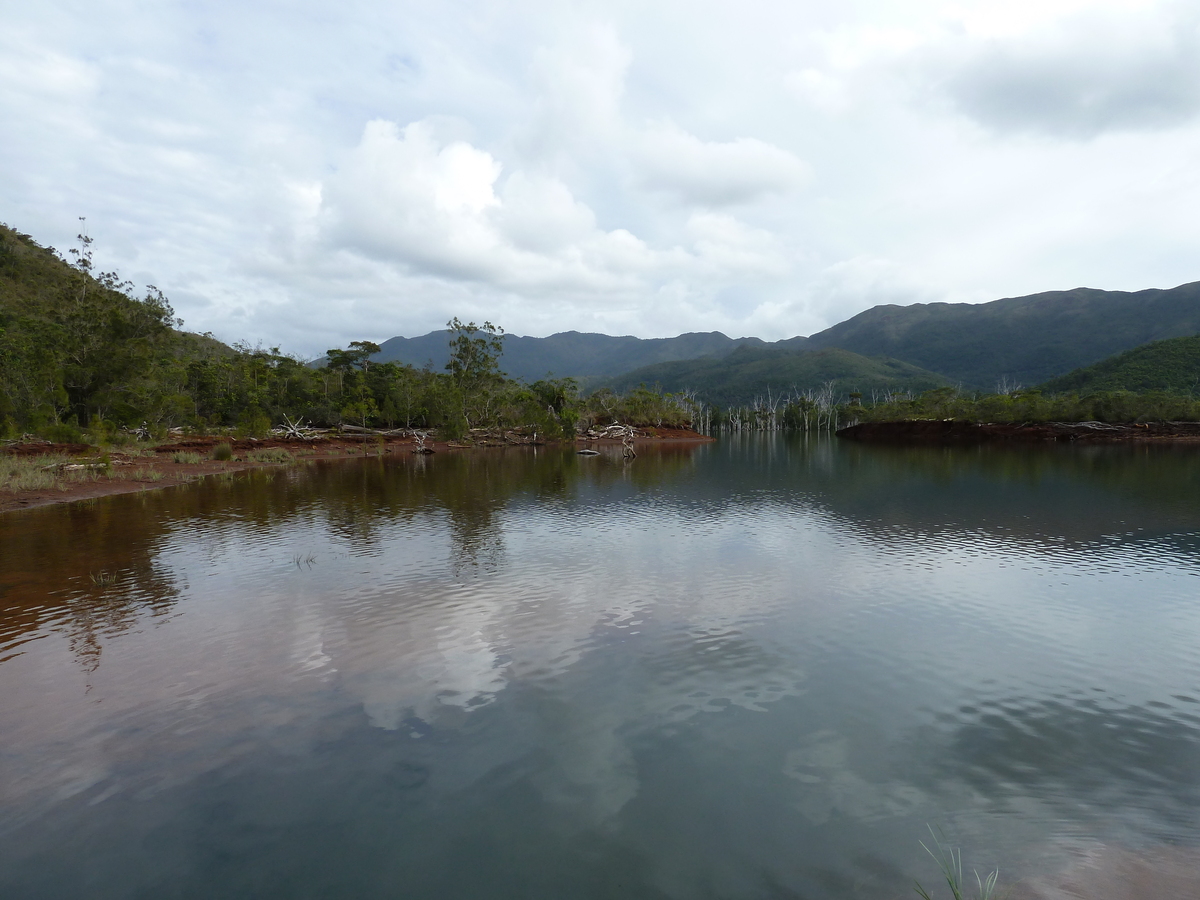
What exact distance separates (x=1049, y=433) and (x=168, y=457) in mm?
122757

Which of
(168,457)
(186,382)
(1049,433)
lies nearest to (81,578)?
(168,457)

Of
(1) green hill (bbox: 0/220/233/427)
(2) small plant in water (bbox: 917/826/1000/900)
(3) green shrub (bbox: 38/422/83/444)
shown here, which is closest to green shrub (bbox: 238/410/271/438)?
(1) green hill (bbox: 0/220/233/427)

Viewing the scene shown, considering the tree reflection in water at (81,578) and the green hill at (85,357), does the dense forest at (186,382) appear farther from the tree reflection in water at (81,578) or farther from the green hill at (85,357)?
the tree reflection in water at (81,578)

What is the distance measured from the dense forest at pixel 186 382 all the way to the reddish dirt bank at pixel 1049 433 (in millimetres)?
51824

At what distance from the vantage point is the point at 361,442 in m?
77.6

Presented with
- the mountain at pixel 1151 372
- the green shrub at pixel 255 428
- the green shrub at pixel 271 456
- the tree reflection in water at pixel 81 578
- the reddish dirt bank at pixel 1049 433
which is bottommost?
the reddish dirt bank at pixel 1049 433

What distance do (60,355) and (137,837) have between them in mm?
62029

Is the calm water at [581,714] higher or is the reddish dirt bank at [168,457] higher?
the reddish dirt bank at [168,457]

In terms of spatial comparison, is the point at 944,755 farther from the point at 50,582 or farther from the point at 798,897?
the point at 50,582

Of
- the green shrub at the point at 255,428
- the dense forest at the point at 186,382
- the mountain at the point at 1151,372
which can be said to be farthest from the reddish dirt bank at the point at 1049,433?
the green shrub at the point at 255,428

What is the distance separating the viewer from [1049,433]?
98.5 metres

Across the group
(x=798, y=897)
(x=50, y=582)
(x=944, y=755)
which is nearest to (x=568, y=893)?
(x=798, y=897)

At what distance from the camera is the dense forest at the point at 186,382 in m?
50.2

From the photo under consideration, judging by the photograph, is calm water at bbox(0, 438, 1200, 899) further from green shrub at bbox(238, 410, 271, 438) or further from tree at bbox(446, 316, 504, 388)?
tree at bbox(446, 316, 504, 388)
